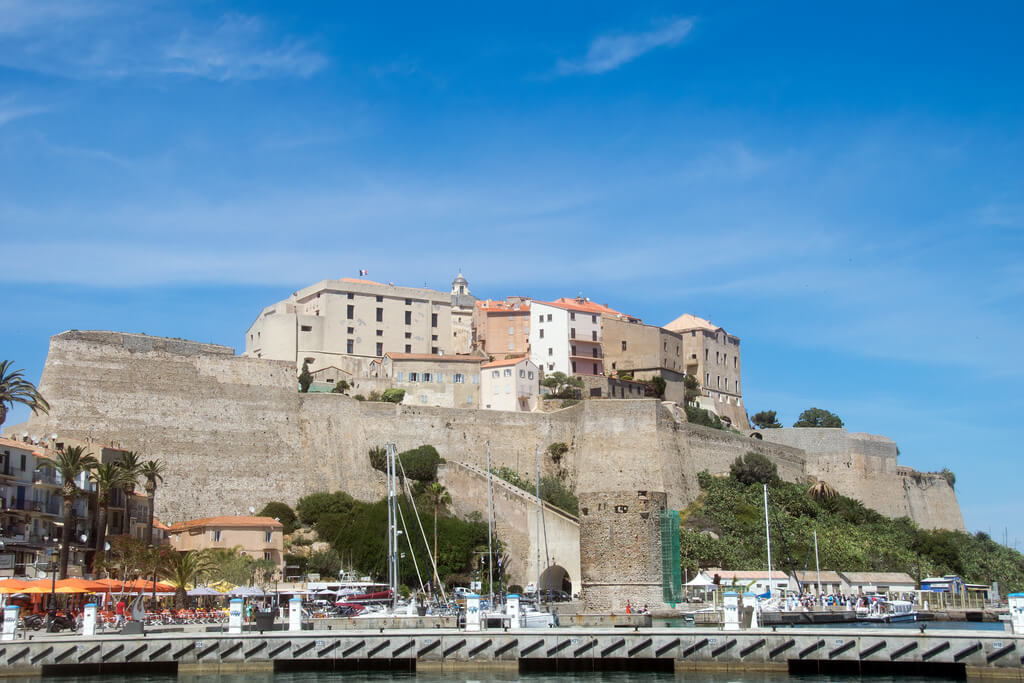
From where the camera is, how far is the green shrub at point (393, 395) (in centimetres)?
6194

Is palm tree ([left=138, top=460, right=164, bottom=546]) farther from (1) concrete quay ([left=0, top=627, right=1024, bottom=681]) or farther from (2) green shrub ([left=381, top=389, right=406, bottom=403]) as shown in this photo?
(2) green shrub ([left=381, top=389, right=406, bottom=403])

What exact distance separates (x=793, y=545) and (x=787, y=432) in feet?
48.9

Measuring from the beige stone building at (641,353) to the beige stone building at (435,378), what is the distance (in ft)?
38.0

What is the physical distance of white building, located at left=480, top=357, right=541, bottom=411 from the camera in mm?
64938

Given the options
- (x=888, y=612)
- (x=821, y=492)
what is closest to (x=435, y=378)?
(x=821, y=492)

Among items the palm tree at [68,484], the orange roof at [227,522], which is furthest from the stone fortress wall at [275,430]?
the palm tree at [68,484]

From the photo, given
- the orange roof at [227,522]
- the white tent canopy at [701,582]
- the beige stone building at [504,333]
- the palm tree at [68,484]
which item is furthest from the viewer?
the beige stone building at [504,333]

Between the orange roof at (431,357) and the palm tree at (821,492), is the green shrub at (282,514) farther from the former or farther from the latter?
the palm tree at (821,492)

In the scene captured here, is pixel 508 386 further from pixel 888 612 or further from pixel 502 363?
pixel 888 612

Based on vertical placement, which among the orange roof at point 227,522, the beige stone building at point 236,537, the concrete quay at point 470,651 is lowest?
Result: the concrete quay at point 470,651

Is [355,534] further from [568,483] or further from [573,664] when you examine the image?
[573,664]

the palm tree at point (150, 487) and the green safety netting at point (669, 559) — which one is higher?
the palm tree at point (150, 487)

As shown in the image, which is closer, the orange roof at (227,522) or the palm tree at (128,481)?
the palm tree at (128,481)

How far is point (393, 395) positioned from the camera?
62375 millimetres
